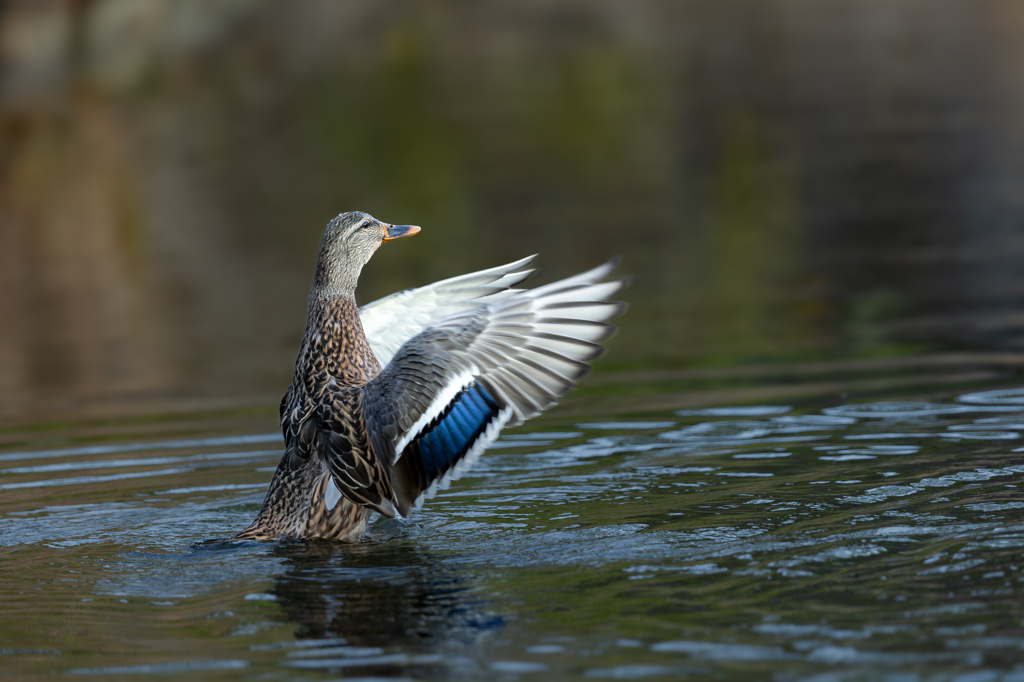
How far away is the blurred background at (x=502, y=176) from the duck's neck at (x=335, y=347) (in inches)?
106

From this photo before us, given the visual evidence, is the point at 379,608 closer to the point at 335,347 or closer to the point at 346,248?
the point at 335,347

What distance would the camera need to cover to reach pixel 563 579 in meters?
4.77

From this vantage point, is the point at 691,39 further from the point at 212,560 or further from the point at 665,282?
the point at 212,560

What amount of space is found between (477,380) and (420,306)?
5.19 ft

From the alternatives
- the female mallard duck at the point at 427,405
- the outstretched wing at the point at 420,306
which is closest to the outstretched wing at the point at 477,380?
the female mallard duck at the point at 427,405

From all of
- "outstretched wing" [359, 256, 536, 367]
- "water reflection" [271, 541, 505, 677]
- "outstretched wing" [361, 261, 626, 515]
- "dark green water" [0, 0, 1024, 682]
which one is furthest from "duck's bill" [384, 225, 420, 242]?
"water reflection" [271, 541, 505, 677]

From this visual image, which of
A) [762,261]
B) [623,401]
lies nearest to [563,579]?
[623,401]

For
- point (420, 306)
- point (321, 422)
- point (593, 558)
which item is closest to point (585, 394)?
point (420, 306)

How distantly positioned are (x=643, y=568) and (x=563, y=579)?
29 cm

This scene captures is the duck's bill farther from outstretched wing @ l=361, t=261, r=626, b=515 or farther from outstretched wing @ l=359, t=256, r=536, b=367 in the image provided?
outstretched wing @ l=361, t=261, r=626, b=515

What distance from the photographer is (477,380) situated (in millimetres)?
5438

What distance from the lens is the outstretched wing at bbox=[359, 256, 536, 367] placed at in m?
6.83

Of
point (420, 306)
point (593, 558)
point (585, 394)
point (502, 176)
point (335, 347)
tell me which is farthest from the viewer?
point (502, 176)

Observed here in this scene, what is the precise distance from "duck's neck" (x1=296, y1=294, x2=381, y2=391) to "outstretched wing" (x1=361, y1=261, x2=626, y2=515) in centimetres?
62
